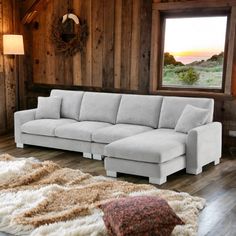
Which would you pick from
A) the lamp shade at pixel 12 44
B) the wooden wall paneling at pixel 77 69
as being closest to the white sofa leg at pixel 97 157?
the wooden wall paneling at pixel 77 69

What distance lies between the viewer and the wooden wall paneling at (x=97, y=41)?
6352mm

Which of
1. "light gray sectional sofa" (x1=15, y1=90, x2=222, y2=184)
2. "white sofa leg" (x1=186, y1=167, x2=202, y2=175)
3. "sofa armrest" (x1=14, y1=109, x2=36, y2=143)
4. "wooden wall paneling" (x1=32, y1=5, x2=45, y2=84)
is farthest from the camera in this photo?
"wooden wall paneling" (x1=32, y1=5, x2=45, y2=84)

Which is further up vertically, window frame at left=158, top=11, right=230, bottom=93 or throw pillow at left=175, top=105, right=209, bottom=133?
window frame at left=158, top=11, right=230, bottom=93

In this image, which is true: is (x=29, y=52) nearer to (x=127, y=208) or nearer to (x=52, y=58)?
(x=52, y=58)

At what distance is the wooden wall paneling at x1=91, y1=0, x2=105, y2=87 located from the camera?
6.35m

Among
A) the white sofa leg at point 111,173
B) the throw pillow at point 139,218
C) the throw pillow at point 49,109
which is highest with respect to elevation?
the throw pillow at point 49,109

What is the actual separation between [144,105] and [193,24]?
1.48 meters

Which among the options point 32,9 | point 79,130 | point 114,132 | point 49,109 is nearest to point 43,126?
point 49,109

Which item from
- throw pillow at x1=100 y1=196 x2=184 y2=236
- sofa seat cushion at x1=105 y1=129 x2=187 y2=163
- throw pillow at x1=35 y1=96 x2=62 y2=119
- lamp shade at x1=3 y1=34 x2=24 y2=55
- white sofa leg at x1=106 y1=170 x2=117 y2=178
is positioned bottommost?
white sofa leg at x1=106 y1=170 x2=117 y2=178

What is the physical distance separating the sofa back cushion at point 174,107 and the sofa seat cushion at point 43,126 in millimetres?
1411

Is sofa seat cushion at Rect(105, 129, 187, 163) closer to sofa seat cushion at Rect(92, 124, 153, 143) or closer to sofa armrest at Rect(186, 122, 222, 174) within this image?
sofa armrest at Rect(186, 122, 222, 174)

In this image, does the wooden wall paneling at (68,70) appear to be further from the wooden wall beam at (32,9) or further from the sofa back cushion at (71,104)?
the wooden wall beam at (32,9)

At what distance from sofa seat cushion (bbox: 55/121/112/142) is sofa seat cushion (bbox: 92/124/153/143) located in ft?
0.38

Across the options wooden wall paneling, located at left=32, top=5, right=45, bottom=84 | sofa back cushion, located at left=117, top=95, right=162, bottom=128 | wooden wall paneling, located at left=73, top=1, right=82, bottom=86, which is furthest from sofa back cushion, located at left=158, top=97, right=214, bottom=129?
wooden wall paneling, located at left=32, top=5, right=45, bottom=84
